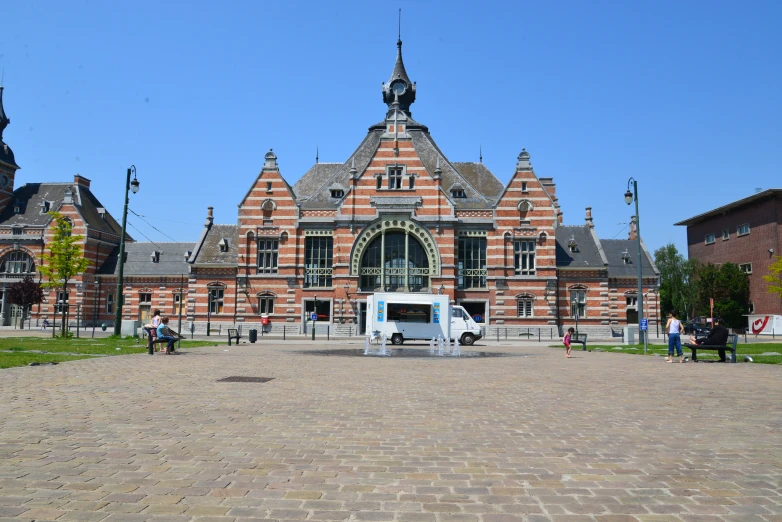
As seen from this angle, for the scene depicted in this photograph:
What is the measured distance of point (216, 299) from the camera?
157 feet

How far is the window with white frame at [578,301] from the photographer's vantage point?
46.7 meters

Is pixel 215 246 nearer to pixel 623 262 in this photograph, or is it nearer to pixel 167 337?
pixel 167 337

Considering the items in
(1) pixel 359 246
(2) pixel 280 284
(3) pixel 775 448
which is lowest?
(3) pixel 775 448

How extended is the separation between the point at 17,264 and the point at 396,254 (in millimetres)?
37755

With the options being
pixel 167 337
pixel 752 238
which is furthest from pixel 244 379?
pixel 752 238

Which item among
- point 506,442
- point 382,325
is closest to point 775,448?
point 506,442

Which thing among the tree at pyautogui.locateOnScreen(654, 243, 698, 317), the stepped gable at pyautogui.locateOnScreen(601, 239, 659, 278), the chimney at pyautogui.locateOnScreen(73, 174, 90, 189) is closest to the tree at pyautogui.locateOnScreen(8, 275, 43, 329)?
the chimney at pyautogui.locateOnScreen(73, 174, 90, 189)

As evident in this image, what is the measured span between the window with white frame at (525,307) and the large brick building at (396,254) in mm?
89

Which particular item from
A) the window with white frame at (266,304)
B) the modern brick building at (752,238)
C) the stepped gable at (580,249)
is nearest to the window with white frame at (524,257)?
the stepped gable at (580,249)

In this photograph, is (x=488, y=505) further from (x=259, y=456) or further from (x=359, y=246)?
(x=359, y=246)

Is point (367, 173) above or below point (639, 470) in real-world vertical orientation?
above

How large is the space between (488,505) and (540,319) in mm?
42141

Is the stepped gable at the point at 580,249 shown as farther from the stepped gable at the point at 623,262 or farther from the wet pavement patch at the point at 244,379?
the wet pavement patch at the point at 244,379

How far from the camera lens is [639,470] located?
5.57m
